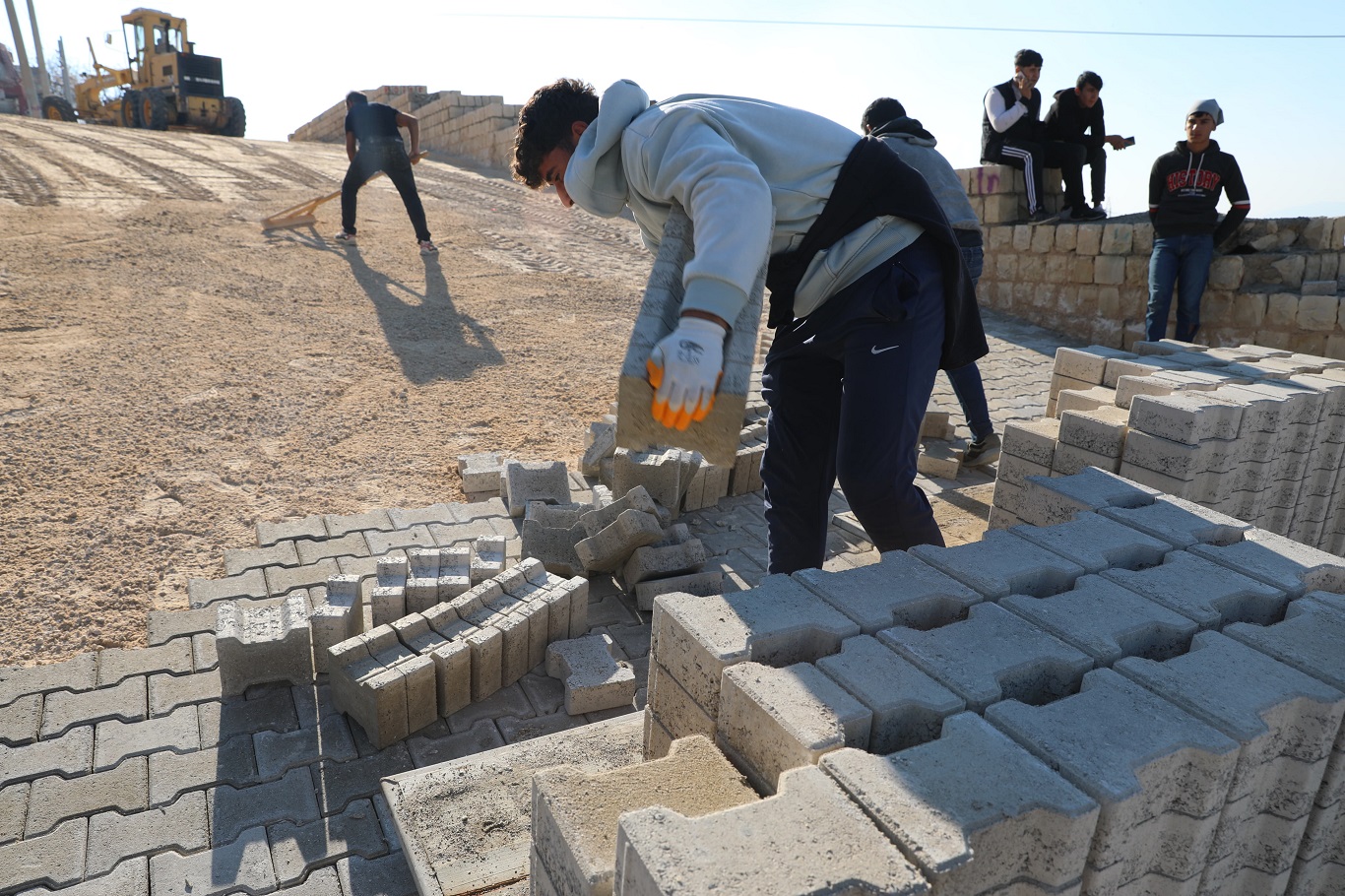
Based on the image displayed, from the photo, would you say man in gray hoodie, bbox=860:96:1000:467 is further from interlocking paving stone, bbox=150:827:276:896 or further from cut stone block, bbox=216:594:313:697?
interlocking paving stone, bbox=150:827:276:896

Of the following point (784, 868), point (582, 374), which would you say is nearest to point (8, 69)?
point (582, 374)

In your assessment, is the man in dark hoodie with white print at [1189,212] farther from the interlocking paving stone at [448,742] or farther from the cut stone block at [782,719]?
the cut stone block at [782,719]

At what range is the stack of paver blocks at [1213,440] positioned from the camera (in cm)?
332

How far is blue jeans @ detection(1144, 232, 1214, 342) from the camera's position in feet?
25.5

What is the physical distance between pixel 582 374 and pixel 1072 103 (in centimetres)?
667

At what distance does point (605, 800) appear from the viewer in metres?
1.56

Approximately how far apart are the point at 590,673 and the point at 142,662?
1.60m

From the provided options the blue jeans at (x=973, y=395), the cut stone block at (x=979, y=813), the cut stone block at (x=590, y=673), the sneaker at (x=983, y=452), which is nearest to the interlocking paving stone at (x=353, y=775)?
the cut stone block at (x=590, y=673)

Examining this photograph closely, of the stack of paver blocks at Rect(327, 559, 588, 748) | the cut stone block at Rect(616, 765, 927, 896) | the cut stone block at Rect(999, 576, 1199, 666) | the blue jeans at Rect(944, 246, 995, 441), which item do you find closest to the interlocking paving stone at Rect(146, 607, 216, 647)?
the stack of paver blocks at Rect(327, 559, 588, 748)

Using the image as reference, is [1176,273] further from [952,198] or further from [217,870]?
[217,870]

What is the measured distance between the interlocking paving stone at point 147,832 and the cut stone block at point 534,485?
2128 mm

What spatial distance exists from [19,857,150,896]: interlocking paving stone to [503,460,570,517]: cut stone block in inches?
92.5

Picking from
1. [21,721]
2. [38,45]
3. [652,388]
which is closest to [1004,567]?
[652,388]

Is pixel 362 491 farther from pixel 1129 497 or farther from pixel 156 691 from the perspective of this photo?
pixel 1129 497
